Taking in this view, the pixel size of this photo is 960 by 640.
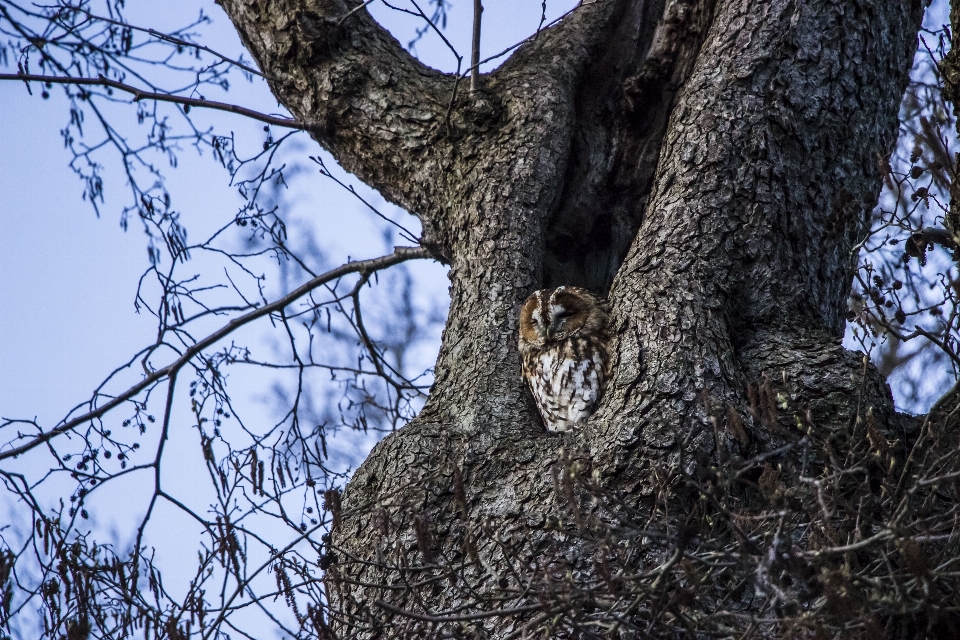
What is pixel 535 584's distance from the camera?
201 cm

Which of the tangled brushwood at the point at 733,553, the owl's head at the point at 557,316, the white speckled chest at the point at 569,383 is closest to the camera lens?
the tangled brushwood at the point at 733,553

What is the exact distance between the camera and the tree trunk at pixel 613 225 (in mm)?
2602

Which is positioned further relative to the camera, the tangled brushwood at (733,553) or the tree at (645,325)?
the tree at (645,325)

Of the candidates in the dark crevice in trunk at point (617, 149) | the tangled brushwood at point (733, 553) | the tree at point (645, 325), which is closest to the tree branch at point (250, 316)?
the tree at point (645, 325)

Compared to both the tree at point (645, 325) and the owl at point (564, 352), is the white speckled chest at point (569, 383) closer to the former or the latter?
the owl at point (564, 352)

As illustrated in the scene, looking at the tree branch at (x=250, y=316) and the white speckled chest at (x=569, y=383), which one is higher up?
the tree branch at (x=250, y=316)

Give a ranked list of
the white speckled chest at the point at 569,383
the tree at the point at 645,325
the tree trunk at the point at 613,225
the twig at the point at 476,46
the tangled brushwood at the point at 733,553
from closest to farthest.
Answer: the tangled brushwood at the point at 733,553 < the tree at the point at 645,325 < the tree trunk at the point at 613,225 < the white speckled chest at the point at 569,383 < the twig at the point at 476,46

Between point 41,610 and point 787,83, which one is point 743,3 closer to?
point 787,83

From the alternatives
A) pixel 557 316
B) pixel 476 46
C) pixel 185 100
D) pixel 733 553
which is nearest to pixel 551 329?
pixel 557 316

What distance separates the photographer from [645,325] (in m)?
2.91

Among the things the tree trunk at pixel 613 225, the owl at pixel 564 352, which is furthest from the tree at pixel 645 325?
the owl at pixel 564 352

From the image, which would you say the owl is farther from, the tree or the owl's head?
the tree

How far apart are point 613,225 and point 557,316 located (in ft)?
1.87

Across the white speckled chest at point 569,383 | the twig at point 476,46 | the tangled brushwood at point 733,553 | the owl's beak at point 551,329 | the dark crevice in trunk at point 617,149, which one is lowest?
the tangled brushwood at point 733,553
